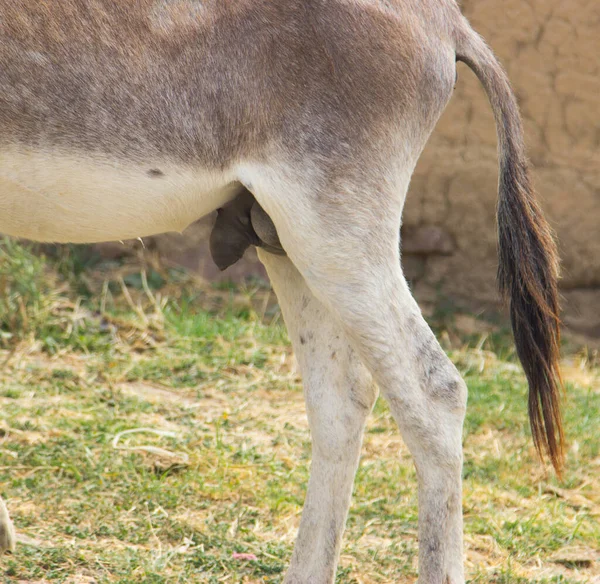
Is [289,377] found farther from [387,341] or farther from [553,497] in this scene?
[387,341]

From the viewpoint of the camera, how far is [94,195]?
2355mm

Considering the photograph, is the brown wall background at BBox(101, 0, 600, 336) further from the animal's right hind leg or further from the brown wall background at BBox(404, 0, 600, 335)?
the animal's right hind leg

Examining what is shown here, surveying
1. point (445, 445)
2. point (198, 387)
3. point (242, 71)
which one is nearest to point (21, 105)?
point (242, 71)

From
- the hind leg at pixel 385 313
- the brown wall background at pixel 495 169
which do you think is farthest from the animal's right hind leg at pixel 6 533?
the brown wall background at pixel 495 169

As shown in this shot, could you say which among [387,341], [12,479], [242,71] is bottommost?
[12,479]

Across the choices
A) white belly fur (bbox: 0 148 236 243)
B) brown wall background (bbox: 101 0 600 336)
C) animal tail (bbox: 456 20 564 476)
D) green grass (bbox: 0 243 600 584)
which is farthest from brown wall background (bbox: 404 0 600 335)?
white belly fur (bbox: 0 148 236 243)

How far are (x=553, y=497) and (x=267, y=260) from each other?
5.08 feet

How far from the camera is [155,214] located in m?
2.45

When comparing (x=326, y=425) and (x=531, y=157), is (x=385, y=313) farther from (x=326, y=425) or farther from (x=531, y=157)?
(x=531, y=157)

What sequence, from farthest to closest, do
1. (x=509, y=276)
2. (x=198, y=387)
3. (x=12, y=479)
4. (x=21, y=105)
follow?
(x=198, y=387) → (x=12, y=479) → (x=509, y=276) → (x=21, y=105)

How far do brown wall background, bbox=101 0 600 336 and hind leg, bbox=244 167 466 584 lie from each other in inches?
108

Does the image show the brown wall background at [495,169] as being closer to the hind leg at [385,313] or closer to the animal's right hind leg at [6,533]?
the hind leg at [385,313]

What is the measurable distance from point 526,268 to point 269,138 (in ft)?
2.79

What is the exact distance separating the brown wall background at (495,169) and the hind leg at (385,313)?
2739 mm
